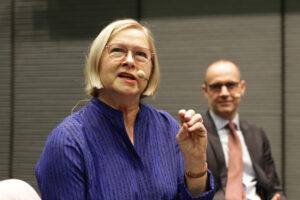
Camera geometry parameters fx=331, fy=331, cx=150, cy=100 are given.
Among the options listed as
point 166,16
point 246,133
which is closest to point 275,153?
point 246,133

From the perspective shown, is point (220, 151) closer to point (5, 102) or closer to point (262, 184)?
point (262, 184)

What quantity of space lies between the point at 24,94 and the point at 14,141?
44 centimetres

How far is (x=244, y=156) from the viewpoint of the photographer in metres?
1.99

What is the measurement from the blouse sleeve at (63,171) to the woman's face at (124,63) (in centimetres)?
21

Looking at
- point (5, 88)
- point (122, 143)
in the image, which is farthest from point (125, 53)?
point (5, 88)

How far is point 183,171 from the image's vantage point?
1106 mm

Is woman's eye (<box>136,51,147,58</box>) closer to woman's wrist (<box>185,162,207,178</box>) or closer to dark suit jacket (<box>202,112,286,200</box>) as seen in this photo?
woman's wrist (<box>185,162,207,178</box>)

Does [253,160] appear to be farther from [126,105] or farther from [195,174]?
[126,105]

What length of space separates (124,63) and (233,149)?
1150mm

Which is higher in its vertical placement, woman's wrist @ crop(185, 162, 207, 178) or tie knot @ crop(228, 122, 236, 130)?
woman's wrist @ crop(185, 162, 207, 178)

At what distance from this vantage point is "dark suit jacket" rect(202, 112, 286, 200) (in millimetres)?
1860

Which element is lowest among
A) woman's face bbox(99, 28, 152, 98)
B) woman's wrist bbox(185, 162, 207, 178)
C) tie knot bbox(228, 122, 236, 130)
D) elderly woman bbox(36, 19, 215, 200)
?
tie knot bbox(228, 122, 236, 130)

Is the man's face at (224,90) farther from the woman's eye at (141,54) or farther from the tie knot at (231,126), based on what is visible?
the woman's eye at (141,54)
